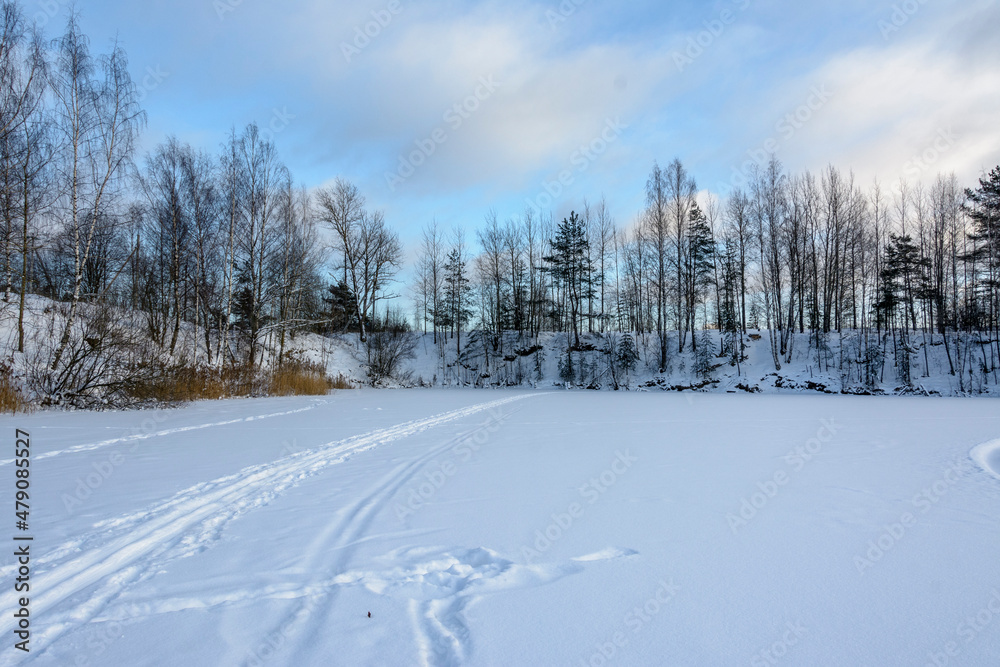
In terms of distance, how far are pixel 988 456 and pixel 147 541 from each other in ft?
27.8

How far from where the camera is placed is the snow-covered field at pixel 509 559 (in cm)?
178

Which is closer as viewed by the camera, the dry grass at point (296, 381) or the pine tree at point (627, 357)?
the dry grass at point (296, 381)

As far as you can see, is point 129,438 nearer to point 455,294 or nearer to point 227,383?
point 227,383

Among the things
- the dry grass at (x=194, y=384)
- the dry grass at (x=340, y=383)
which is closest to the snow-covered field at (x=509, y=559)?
the dry grass at (x=194, y=384)

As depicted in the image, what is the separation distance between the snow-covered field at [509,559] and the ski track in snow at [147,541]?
0.02m

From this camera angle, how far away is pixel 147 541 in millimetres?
2820

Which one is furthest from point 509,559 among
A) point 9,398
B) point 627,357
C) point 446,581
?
point 627,357

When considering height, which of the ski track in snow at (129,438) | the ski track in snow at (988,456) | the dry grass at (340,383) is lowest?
the dry grass at (340,383)

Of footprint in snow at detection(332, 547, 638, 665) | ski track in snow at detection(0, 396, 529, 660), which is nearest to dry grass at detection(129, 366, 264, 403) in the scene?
ski track in snow at detection(0, 396, 529, 660)

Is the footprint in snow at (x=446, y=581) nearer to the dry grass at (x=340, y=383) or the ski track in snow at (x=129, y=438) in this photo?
the ski track in snow at (x=129, y=438)

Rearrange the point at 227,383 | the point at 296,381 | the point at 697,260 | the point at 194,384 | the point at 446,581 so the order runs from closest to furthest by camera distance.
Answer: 1. the point at 446,581
2. the point at 194,384
3. the point at 227,383
4. the point at 296,381
5. the point at 697,260

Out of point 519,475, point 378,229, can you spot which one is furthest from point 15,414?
point 378,229

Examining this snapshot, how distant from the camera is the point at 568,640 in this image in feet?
5.94

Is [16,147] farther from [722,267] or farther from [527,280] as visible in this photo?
[722,267]
